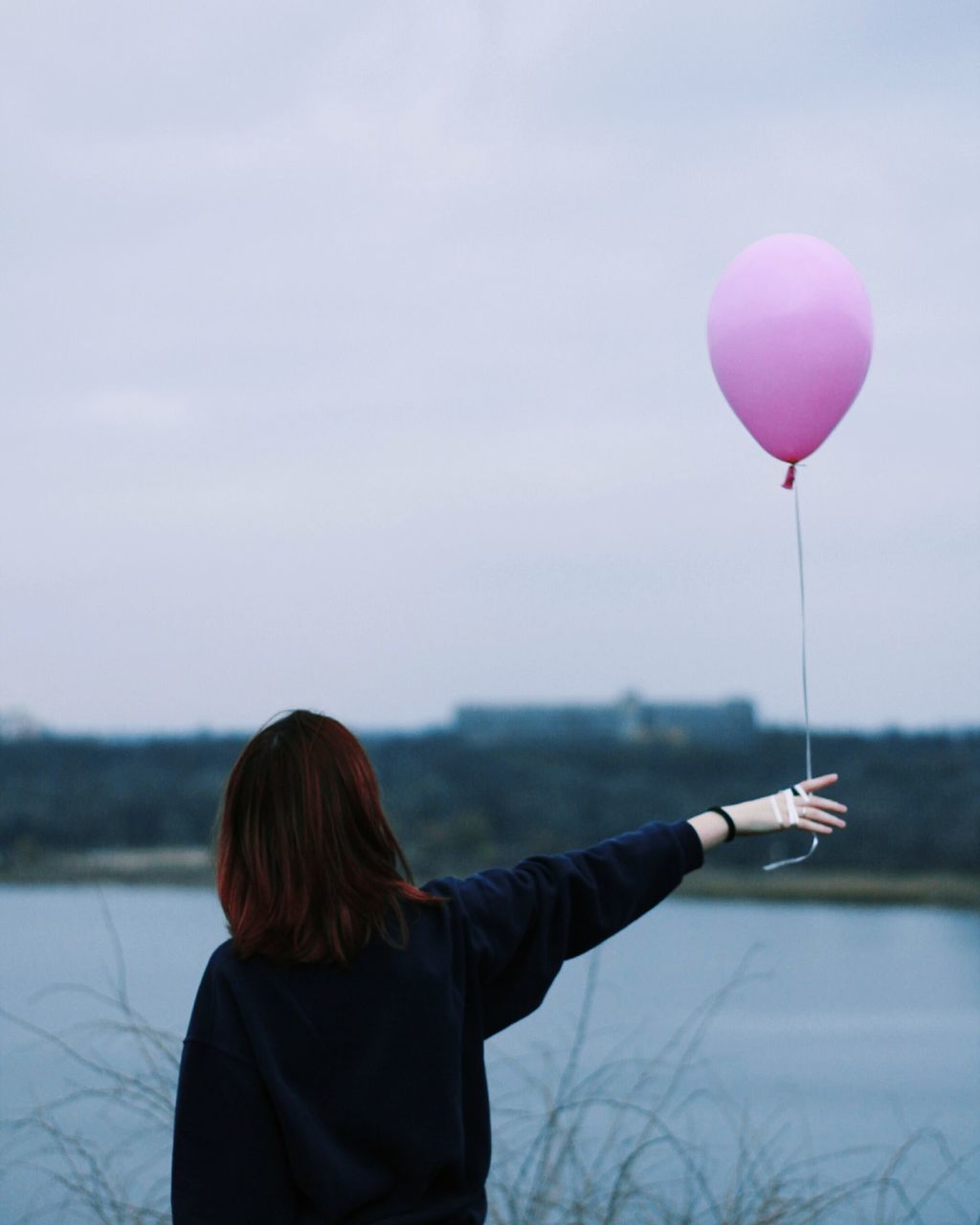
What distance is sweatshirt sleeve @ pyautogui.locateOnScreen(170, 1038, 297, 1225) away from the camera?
1.21 metres

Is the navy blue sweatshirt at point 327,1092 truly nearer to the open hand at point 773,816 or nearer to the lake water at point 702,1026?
the open hand at point 773,816

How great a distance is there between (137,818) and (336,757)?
20081 mm

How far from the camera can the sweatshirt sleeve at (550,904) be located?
4.27ft

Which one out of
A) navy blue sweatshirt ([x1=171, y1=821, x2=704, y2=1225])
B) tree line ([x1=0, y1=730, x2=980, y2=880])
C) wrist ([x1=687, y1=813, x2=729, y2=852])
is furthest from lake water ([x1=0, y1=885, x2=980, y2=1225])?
navy blue sweatshirt ([x1=171, y1=821, x2=704, y2=1225])

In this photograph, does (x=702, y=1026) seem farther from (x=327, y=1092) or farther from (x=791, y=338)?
(x=327, y=1092)

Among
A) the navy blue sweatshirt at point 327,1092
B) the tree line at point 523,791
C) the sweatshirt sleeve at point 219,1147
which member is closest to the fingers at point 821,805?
the navy blue sweatshirt at point 327,1092

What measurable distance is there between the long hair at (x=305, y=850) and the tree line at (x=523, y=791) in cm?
1681

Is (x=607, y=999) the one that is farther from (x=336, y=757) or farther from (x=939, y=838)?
(x=336, y=757)

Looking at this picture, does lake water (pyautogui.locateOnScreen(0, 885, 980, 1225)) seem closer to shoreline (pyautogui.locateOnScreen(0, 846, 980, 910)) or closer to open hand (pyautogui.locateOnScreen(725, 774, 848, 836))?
shoreline (pyautogui.locateOnScreen(0, 846, 980, 910))

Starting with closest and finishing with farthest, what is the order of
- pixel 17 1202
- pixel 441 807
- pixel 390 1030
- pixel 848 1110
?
pixel 390 1030, pixel 17 1202, pixel 848 1110, pixel 441 807

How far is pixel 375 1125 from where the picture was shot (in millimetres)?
1216

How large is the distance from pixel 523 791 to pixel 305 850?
19.9m

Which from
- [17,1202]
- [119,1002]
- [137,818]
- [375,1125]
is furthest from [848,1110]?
[137,818]

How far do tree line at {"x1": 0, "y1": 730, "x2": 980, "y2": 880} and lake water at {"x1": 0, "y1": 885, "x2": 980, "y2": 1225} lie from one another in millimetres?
932
